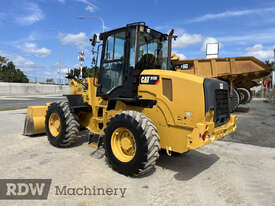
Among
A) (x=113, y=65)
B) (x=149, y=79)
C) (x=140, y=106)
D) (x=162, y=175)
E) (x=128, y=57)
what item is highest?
(x=128, y=57)

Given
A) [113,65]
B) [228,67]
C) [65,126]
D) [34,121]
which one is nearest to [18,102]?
[34,121]

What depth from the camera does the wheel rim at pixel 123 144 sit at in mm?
4203

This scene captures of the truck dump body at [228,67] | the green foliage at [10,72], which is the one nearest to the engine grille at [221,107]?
the truck dump body at [228,67]

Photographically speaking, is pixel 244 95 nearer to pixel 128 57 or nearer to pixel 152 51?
pixel 152 51

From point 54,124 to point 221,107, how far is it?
4.33 meters

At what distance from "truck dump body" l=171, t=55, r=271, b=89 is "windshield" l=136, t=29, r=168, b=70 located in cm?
587

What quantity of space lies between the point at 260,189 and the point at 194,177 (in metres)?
1.11

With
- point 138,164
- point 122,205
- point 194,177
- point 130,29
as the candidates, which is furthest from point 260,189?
point 130,29

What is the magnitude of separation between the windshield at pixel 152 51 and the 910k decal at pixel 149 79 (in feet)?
0.92

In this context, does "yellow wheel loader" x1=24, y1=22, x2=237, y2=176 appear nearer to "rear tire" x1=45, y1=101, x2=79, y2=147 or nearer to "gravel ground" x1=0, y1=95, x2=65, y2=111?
"rear tire" x1=45, y1=101, x2=79, y2=147

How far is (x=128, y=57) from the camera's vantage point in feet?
15.2

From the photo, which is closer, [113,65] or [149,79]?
[149,79]

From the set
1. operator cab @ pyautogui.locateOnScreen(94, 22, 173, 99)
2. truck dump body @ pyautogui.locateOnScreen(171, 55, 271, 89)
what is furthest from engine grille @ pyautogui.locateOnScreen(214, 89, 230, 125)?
truck dump body @ pyautogui.locateOnScreen(171, 55, 271, 89)

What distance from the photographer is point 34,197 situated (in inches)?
127
